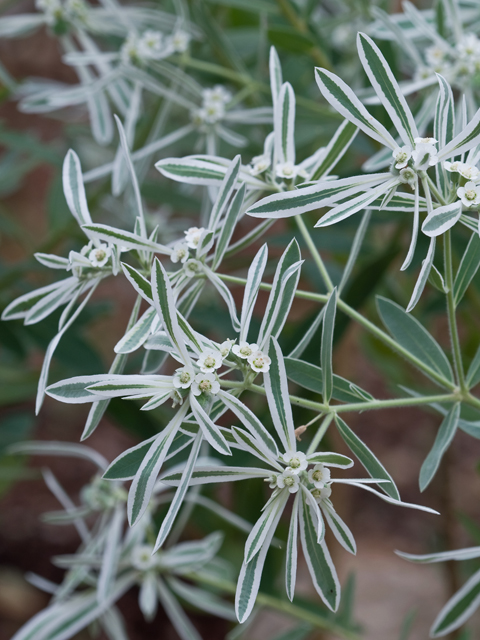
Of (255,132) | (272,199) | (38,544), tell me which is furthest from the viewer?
(38,544)

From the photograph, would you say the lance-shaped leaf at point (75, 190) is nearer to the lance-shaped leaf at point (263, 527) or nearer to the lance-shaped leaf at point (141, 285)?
the lance-shaped leaf at point (141, 285)

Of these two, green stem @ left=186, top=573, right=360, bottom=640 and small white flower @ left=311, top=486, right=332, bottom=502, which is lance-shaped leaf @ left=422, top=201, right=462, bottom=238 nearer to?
small white flower @ left=311, top=486, right=332, bottom=502

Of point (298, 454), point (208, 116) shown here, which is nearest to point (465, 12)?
point (208, 116)

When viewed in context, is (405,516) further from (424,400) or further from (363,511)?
(424,400)

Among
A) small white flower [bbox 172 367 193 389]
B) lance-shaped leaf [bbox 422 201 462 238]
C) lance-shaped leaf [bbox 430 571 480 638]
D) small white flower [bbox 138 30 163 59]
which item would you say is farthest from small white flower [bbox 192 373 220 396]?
small white flower [bbox 138 30 163 59]

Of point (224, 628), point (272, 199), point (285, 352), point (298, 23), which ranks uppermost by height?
point (298, 23)

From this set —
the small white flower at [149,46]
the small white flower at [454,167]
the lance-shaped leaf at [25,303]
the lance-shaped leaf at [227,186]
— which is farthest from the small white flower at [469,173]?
the small white flower at [149,46]
